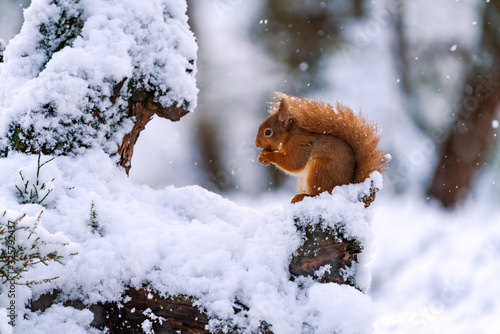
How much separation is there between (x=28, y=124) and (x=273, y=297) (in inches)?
35.3

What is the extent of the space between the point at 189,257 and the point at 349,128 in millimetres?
760

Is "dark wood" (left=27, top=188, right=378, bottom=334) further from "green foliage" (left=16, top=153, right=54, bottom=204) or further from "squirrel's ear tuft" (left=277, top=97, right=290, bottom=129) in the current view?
"squirrel's ear tuft" (left=277, top=97, right=290, bottom=129)

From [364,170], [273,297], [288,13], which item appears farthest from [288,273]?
[288,13]

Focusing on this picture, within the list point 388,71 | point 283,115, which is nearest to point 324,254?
point 283,115

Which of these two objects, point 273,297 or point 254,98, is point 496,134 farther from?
point 273,297

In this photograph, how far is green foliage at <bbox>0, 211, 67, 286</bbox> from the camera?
85 cm

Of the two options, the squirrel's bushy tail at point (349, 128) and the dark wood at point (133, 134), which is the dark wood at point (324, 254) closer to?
the squirrel's bushy tail at point (349, 128)

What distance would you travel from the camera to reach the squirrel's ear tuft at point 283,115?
1.71 m

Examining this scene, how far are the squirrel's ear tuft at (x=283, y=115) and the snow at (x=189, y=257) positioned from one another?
49cm

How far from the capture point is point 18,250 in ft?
2.84

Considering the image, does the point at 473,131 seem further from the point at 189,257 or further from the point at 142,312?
the point at 142,312

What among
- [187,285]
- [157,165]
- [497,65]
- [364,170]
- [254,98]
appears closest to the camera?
[187,285]

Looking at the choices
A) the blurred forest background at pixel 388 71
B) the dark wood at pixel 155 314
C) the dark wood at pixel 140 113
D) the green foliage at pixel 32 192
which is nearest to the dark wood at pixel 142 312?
the dark wood at pixel 155 314

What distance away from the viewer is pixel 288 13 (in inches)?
107
